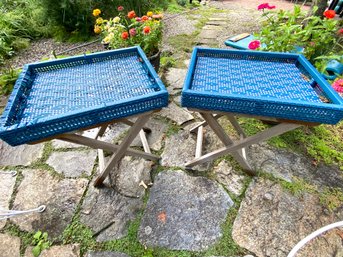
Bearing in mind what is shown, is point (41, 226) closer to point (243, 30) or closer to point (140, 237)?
point (140, 237)

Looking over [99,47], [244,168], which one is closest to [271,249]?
[244,168]

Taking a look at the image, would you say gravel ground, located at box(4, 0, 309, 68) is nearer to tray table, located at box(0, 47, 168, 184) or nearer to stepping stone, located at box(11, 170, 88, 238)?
tray table, located at box(0, 47, 168, 184)

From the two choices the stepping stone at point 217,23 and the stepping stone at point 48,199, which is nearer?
the stepping stone at point 48,199

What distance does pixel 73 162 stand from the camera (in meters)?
2.26

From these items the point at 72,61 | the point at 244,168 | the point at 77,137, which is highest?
the point at 72,61

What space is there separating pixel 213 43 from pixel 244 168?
2810 millimetres

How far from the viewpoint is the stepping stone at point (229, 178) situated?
6.49 ft

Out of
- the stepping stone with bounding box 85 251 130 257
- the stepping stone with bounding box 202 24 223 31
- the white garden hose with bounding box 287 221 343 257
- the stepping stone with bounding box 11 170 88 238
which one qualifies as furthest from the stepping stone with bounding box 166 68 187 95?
the white garden hose with bounding box 287 221 343 257

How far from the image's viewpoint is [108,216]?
184 centimetres

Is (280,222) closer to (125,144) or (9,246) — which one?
(125,144)

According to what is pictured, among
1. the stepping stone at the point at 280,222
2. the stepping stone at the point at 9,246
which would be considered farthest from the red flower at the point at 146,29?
the stepping stone at the point at 9,246

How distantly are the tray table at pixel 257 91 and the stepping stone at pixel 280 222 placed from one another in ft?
1.04

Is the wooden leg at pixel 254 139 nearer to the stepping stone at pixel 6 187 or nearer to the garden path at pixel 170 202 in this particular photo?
the garden path at pixel 170 202

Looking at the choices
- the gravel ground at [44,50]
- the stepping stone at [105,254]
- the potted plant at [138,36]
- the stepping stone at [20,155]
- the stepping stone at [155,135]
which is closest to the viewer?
the stepping stone at [105,254]
